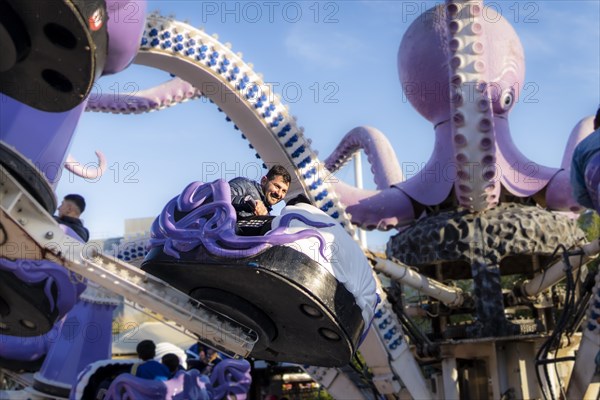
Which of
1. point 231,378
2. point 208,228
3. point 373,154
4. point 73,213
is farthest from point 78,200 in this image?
point 373,154

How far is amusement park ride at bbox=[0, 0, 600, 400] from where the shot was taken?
236 centimetres

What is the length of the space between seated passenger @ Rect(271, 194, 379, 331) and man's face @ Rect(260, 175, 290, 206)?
0.21 metres

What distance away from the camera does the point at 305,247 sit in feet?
7.56

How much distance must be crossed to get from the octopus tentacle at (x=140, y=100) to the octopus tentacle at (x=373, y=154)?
2229mm

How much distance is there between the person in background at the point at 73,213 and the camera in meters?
4.94

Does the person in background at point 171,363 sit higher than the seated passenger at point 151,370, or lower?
higher

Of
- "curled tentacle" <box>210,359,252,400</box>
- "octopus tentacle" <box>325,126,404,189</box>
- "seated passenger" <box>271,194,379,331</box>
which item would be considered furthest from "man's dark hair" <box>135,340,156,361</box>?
"octopus tentacle" <box>325,126,404,189</box>

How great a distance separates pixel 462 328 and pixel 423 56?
2.92m

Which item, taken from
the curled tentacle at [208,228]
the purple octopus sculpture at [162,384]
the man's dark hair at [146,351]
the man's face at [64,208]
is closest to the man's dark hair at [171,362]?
the man's dark hair at [146,351]

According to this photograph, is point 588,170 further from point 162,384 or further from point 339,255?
point 339,255

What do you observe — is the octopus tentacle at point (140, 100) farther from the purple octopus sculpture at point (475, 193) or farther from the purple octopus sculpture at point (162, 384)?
the purple octopus sculpture at point (162, 384)

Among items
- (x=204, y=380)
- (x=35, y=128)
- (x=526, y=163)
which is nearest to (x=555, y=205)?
(x=526, y=163)

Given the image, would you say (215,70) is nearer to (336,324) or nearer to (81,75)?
(81,75)

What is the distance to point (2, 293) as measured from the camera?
367 cm
